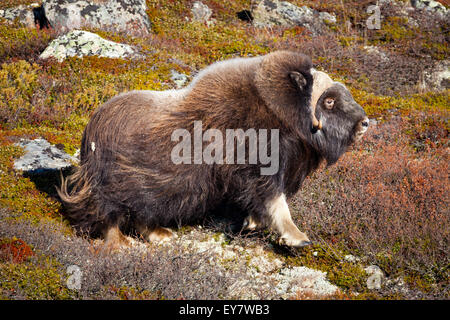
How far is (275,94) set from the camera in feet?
13.5

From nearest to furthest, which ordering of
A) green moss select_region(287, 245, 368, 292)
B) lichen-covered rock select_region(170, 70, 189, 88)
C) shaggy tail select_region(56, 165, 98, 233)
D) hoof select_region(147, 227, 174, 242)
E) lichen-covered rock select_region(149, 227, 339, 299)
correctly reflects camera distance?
1. lichen-covered rock select_region(149, 227, 339, 299)
2. green moss select_region(287, 245, 368, 292)
3. shaggy tail select_region(56, 165, 98, 233)
4. hoof select_region(147, 227, 174, 242)
5. lichen-covered rock select_region(170, 70, 189, 88)

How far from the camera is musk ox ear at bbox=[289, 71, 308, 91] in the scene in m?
4.13

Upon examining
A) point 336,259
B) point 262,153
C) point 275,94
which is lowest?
point 336,259

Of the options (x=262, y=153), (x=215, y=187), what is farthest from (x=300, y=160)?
(x=215, y=187)

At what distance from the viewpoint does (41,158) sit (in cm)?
591

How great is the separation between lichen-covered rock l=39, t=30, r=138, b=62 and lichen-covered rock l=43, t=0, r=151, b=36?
172 cm

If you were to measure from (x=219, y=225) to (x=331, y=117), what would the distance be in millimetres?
1691

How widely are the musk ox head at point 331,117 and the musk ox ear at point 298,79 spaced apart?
21cm

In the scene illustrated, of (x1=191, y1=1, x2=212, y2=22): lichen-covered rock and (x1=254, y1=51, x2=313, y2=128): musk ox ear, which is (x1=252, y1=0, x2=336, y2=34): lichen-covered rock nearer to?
(x1=191, y1=1, x2=212, y2=22): lichen-covered rock

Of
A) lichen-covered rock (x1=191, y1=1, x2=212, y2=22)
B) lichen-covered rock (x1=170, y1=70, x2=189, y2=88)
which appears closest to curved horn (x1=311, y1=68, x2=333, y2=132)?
lichen-covered rock (x1=170, y1=70, x2=189, y2=88)

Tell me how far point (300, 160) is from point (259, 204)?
60 centimetres

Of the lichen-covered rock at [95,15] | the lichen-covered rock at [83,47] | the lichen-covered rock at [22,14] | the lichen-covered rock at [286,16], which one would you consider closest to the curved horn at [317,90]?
the lichen-covered rock at [83,47]

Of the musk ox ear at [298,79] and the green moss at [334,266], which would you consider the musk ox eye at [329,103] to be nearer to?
the musk ox ear at [298,79]
